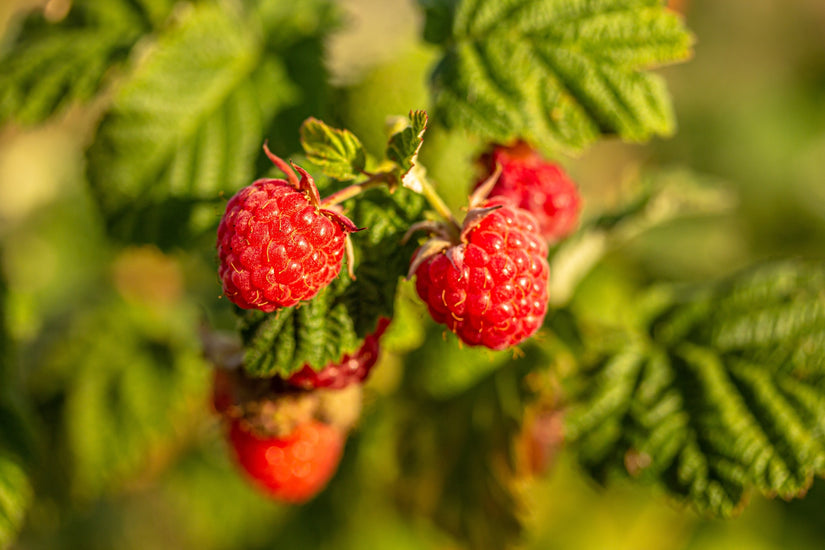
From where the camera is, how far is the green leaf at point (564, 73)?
1.16 meters

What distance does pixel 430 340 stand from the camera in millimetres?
1562

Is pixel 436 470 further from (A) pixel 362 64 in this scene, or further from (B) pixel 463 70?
(A) pixel 362 64

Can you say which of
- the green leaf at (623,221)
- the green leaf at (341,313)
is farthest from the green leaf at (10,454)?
the green leaf at (623,221)

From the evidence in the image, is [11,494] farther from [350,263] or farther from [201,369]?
[350,263]

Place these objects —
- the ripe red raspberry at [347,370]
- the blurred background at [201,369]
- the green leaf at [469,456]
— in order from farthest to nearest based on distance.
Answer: the blurred background at [201,369] < the green leaf at [469,456] < the ripe red raspberry at [347,370]

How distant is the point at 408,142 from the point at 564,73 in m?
0.47

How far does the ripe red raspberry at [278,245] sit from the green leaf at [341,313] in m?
0.05

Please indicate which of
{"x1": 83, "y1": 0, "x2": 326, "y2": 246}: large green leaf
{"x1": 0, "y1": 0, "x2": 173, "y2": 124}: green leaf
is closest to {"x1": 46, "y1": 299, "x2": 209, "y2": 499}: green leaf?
{"x1": 83, "y1": 0, "x2": 326, "y2": 246}: large green leaf

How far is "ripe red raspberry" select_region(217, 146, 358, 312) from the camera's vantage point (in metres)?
0.84

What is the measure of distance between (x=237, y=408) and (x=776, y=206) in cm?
308

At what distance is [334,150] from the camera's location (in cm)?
92

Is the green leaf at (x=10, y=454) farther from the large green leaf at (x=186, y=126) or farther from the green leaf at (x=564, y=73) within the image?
the green leaf at (x=564, y=73)

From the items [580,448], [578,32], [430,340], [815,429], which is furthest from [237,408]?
[815,429]

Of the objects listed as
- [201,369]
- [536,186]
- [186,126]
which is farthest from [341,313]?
[201,369]
